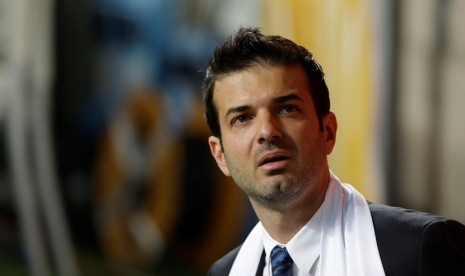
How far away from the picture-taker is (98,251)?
4574 mm

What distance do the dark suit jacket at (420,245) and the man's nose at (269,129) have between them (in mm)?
238

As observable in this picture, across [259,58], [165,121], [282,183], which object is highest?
[259,58]

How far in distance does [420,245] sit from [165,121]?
280 centimetres

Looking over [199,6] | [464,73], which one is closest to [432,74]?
[464,73]

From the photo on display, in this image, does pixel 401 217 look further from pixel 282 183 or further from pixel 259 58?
pixel 259 58

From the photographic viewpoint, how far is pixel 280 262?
5.37 feet

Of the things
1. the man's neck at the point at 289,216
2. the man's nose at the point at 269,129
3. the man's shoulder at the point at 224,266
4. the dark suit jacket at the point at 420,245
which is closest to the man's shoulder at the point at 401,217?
the dark suit jacket at the point at 420,245

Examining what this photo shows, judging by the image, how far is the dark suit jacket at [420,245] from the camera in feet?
4.64

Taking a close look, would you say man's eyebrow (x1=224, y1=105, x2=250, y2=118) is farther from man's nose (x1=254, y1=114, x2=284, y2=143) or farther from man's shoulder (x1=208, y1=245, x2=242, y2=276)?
man's shoulder (x1=208, y1=245, x2=242, y2=276)

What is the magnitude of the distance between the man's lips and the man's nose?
1.0 inches

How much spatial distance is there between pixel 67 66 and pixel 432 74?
2328 millimetres

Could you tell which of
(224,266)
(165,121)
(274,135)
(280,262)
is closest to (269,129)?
(274,135)

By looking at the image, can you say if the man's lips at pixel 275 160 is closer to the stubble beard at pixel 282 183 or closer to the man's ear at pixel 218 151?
the stubble beard at pixel 282 183

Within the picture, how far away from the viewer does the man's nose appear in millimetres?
1534
